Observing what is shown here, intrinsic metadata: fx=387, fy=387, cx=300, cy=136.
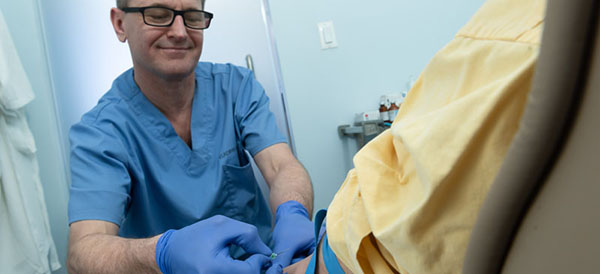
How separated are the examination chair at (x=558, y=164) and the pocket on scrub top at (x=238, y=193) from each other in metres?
0.98

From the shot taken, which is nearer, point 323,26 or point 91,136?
point 91,136

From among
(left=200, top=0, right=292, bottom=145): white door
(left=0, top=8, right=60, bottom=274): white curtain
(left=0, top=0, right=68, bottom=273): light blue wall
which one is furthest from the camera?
(left=200, top=0, right=292, bottom=145): white door

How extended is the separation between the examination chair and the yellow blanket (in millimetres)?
65

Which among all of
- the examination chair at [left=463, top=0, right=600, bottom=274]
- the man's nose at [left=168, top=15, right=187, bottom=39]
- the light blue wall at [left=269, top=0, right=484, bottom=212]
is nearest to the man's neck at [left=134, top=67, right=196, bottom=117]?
the man's nose at [left=168, top=15, right=187, bottom=39]

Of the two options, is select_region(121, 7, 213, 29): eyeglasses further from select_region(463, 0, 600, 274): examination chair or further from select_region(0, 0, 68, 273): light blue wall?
select_region(463, 0, 600, 274): examination chair

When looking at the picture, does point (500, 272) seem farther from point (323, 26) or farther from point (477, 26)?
point (323, 26)

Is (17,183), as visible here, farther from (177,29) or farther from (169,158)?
(177,29)

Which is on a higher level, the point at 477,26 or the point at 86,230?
the point at 477,26

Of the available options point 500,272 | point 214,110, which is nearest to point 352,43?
point 214,110

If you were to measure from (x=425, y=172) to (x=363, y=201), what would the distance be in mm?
74

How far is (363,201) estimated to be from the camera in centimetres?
30

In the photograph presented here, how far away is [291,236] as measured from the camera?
0.76 metres

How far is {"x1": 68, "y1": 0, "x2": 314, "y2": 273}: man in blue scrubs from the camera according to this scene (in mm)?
843

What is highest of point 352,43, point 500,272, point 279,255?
point 352,43
